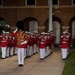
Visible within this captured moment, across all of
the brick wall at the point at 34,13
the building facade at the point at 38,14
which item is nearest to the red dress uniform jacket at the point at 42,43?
the building facade at the point at 38,14

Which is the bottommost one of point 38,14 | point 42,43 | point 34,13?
point 42,43

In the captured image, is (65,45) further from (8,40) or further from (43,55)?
(8,40)

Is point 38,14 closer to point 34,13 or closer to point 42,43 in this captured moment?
point 34,13

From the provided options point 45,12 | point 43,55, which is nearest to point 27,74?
point 43,55

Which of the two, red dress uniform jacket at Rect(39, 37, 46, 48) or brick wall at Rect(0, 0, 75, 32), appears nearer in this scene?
red dress uniform jacket at Rect(39, 37, 46, 48)

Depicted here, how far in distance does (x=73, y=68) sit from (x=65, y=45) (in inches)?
148

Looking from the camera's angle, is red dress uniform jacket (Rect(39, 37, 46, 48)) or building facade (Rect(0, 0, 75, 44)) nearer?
red dress uniform jacket (Rect(39, 37, 46, 48))

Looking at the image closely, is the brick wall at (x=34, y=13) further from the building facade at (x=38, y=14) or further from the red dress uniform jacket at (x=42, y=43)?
the red dress uniform jacket at (x=42, y=43)

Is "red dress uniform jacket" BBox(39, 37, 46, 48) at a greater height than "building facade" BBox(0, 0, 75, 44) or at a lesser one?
lesser

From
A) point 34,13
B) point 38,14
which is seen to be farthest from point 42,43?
point 34,13

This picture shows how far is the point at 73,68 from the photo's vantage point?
1478 centimetres

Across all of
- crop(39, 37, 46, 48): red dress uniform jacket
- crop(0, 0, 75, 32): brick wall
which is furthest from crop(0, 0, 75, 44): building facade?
crop(39, 37, 46, 48): red dress uniform jacket

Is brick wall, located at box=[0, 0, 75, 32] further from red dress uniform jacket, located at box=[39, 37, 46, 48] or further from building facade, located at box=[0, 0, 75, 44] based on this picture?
red dress uniform jacket, located at box=[39, 37, 46, 48]

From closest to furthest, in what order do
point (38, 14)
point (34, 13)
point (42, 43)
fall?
1. point (42, 43)
2. point (38, 14)
3. point (34, 13)
